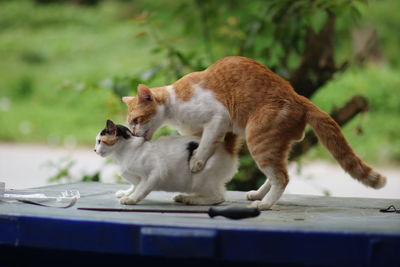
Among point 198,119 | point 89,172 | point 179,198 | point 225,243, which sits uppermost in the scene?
point 198,119

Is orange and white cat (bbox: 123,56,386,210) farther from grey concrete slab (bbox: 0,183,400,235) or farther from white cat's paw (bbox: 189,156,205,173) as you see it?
grey concrete slab (bbox: 0,183,400,235)

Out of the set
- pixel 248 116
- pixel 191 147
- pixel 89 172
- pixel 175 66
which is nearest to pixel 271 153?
pixel 248 116

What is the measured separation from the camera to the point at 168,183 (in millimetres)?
1487

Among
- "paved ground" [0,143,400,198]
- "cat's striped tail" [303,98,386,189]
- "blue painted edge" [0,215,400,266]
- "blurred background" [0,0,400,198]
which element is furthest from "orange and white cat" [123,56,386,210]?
"paved ground" [0,143,400,198]

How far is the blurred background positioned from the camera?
7.84 feet

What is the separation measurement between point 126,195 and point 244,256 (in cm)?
58

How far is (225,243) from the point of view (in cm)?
104

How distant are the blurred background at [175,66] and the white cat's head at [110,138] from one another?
694 millimetres

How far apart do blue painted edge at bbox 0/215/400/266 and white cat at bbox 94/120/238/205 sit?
1.08 ft

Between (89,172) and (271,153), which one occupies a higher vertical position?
(271,153)

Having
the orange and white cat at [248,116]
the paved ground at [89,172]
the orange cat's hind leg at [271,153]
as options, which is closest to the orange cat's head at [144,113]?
the orange and white cat at [248,116]

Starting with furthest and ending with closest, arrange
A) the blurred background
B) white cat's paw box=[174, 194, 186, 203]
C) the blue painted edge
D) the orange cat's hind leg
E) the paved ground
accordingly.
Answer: the paved ground → the blurred background → white cat's paw box=[174, 194, 186, 203] → the orange cat's hind leg → the blue painted edge

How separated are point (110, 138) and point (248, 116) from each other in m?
0.35

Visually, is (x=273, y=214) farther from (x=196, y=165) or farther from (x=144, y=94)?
(x=144, y=94)
